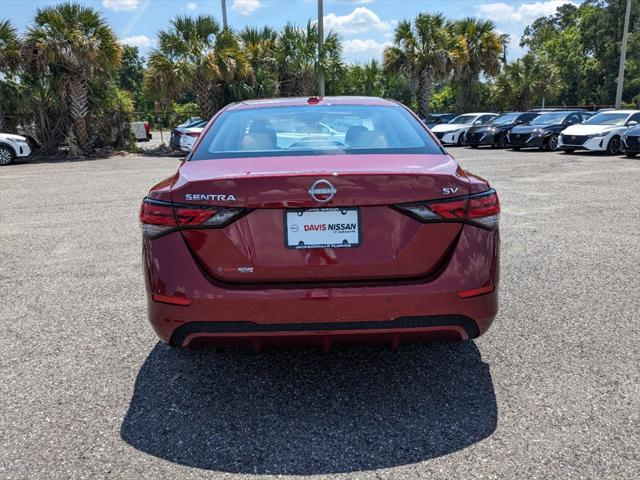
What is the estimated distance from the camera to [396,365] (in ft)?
11.0

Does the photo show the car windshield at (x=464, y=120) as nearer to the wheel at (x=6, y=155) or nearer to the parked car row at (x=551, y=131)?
the parked car row at (x=551, y=131)

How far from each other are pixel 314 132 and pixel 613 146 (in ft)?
53.5

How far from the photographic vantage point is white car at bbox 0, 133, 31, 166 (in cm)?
1831

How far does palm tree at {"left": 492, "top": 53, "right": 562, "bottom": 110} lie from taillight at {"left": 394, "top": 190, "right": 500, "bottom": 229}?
35158 millimetres

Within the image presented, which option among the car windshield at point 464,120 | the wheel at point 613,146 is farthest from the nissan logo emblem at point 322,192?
the car windshield at point 464,120

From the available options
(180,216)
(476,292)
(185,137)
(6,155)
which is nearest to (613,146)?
(185,137)

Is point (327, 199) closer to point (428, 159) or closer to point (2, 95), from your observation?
point (428, 159)

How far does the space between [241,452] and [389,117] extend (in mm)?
2226

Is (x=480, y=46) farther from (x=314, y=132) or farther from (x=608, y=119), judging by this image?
(x=314, y=132)

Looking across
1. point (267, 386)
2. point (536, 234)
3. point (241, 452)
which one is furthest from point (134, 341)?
point (536, 234)

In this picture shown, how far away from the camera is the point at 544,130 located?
1955cm

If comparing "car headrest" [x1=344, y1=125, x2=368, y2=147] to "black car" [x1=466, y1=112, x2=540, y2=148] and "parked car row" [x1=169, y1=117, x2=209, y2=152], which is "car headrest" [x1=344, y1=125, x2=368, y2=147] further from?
"black car" [x1=466, y1=112, x2=540, y2=148]

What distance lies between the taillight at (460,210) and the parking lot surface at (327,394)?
97cm

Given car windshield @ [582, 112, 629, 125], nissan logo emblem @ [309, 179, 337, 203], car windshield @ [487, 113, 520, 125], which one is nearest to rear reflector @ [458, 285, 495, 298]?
nissan logo emblem @ [309, 179, 337, 203]
